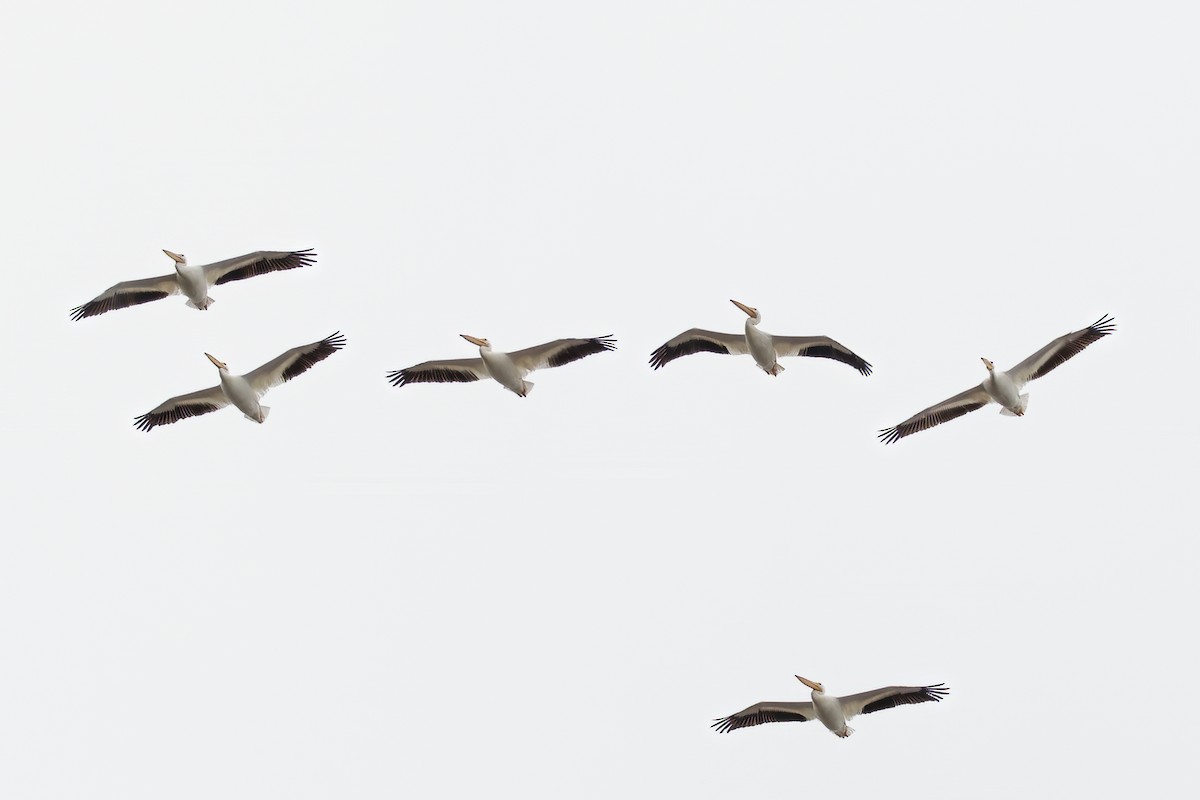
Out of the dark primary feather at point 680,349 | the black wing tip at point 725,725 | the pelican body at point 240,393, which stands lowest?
the black wing tip at point 725,725

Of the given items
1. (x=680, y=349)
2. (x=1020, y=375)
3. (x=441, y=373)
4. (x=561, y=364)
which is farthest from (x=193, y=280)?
(x=1020, y=375)

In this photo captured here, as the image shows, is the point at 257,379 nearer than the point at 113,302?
Yes

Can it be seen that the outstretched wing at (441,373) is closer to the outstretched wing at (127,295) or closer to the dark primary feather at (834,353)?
the outstretched wing at (127,295)

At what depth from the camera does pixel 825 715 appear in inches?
902

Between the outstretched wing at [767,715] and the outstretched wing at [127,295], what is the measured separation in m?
11.1

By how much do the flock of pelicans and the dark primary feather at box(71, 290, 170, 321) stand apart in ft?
0.05

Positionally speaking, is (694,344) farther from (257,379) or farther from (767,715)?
(257,379)

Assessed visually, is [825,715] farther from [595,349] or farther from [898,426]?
[595,349]

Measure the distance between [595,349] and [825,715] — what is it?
21.8 ft

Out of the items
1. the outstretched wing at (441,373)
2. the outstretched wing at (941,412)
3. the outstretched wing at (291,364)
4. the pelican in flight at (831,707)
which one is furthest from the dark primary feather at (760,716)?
Result: the outstretched wing at (291,364)

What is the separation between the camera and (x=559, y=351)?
22.8 metres

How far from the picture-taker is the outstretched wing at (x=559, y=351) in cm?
2261

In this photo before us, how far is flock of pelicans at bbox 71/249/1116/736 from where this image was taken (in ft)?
74.3

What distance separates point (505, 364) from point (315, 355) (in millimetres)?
2933
